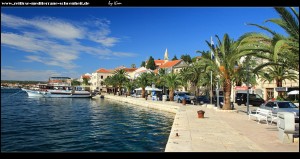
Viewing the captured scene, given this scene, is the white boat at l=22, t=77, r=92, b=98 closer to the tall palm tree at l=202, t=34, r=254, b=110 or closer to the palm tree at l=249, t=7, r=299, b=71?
the tall palm tree at l=202, t=34, r=254, b=110

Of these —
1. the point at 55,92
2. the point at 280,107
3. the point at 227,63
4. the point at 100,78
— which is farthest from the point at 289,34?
the point at 100,78

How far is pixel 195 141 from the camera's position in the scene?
11.6 meters

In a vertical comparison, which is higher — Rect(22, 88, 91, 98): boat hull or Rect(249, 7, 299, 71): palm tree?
Rect(249, 7, 299, 71): palm tree

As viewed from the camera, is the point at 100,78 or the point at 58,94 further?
the point at 100,78

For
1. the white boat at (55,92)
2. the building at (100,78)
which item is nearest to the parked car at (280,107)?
the white boat at (55,92)

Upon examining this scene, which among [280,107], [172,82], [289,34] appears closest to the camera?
[289,34]

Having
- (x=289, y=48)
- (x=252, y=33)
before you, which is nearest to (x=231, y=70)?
(x=252, y=33)

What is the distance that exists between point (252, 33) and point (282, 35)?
1.98m

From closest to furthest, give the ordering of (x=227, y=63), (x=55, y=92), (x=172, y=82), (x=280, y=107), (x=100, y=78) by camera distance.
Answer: (x=280, y=107) → (x=227, y=63) → (x=172, y=82) → (x=55, y=92) → (x=100, y=78)

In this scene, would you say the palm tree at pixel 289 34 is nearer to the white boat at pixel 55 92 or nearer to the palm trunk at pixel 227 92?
the palm trunk at pixel 227 92

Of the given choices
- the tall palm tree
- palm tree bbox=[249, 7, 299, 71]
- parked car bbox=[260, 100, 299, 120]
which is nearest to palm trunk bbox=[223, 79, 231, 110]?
the tall palm tree

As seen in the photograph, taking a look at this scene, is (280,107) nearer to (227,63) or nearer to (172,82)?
(227,63)
